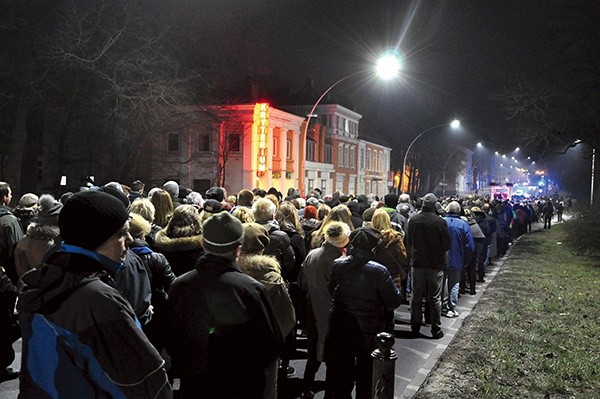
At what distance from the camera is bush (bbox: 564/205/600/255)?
2174cm

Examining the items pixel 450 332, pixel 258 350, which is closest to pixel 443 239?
pixel 450 332

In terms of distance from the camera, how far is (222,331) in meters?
3.36

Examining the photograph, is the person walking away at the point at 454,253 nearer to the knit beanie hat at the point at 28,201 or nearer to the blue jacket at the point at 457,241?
the blue jacket at the point at 457,241

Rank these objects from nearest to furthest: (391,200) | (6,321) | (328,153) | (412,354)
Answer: (6,321) → (412,354) → (391,200) → (328,153)

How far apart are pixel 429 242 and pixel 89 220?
284 inches

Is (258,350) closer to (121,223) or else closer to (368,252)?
(121,223)

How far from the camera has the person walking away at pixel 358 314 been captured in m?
5.28

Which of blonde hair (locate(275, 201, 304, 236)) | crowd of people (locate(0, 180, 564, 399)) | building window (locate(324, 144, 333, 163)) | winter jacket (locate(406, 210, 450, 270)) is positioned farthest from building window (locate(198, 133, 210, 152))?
blonde hair (locate(275, 201, 304, 236))

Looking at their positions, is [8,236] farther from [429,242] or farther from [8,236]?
[429,242]

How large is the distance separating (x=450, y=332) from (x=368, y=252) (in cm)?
482

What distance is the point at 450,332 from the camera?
9484 millimetres

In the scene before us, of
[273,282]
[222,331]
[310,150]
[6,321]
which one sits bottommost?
[6,321]

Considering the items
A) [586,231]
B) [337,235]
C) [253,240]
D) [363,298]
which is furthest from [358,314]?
[586,231]

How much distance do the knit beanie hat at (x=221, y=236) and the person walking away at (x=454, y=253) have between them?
7163 millimetres
